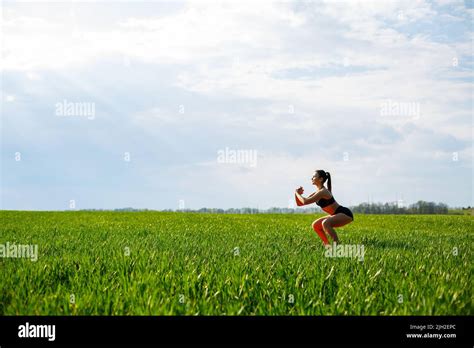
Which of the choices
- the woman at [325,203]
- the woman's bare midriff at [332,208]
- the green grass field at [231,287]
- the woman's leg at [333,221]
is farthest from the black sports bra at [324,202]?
the green grass field at [231,287]

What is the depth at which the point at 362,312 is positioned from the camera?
5156 mm

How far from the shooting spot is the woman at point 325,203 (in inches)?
410

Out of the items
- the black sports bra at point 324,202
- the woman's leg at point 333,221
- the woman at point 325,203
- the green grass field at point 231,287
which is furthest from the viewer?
the woman's leg at point 333,221

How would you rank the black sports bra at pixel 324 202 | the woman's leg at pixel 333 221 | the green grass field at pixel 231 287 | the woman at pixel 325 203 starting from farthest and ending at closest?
the woman's leg at pixel 333 221 < the black sports bra at pixel 324 202 < the woman at pixel 325 203 < the green grass field at pixel 231 287

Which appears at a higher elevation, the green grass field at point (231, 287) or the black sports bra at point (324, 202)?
the black sports bra at point (324, 202)

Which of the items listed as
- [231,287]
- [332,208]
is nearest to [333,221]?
[332,208]

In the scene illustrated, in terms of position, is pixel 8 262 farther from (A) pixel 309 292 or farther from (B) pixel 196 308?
(A) pixel 309 292

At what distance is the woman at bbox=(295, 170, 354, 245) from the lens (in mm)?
10422

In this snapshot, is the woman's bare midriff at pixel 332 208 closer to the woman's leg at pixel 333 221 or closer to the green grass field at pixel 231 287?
the woman's leg at pixel 333 221

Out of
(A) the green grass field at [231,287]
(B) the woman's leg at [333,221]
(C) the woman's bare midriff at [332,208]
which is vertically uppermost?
(C) the woman's bare midriff at [332,208]

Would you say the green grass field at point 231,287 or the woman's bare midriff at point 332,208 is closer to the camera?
the green grass field at point 231,287
